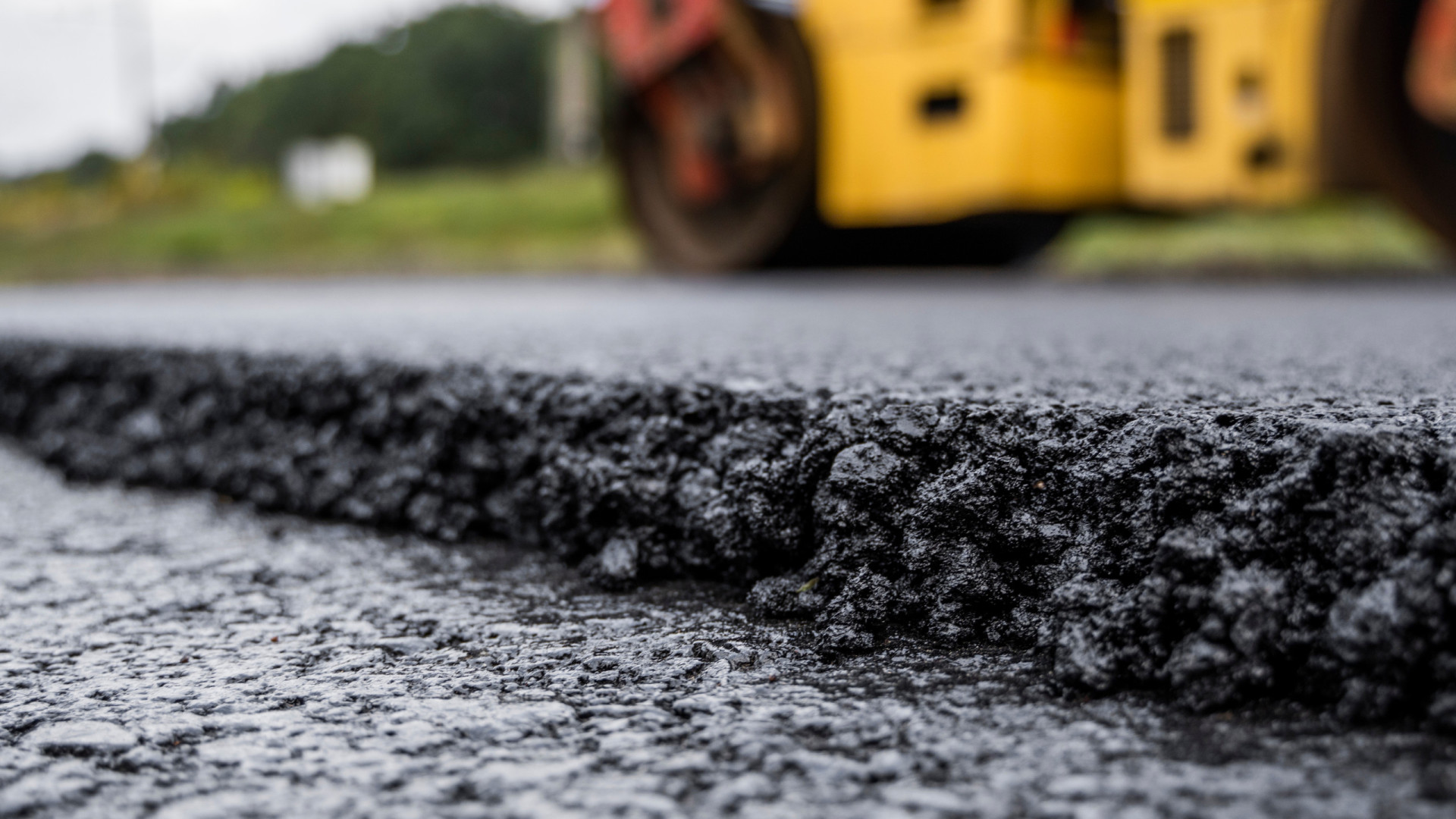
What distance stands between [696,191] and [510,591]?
4.16 meters

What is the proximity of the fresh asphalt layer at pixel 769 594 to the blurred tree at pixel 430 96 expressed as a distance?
35.0 m

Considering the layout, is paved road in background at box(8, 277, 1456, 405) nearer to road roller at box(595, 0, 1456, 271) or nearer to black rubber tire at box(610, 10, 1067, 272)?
road roller at box(595, 0, 1456, 271)

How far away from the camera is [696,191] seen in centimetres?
510

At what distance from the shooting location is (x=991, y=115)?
3.87 metres

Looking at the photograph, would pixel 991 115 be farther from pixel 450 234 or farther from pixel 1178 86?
pixel 450 234

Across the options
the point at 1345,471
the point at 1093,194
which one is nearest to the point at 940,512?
the point at 1345,471

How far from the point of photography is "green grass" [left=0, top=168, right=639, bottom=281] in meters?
9.47

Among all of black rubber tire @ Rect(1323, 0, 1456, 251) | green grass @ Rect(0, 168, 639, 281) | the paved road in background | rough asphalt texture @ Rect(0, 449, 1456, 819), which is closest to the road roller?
black rubber tire @ Rect(1323, 0, 1456, 251)

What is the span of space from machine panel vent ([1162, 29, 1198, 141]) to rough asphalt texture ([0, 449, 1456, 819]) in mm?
3068

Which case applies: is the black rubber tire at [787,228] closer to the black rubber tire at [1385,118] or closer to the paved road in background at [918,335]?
the paved road in background at [918,335]

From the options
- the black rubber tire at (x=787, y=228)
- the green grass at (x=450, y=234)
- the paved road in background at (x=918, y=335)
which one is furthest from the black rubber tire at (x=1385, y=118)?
the black rubber tire at (x=787, y=228)

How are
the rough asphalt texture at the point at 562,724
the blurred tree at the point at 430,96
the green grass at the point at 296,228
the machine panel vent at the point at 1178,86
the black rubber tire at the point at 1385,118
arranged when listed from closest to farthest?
the rough asphalt texture at the point at 562,724 → the black rubber tire at the point at 1385,118 → the machine panel vent at the point at 1178,86 → the green grass at the point at 296,228 → the blurred tree at the point at 430,96

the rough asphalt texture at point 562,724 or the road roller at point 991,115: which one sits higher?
the road roller at point 991,115

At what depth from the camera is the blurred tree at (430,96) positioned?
35.0 m
